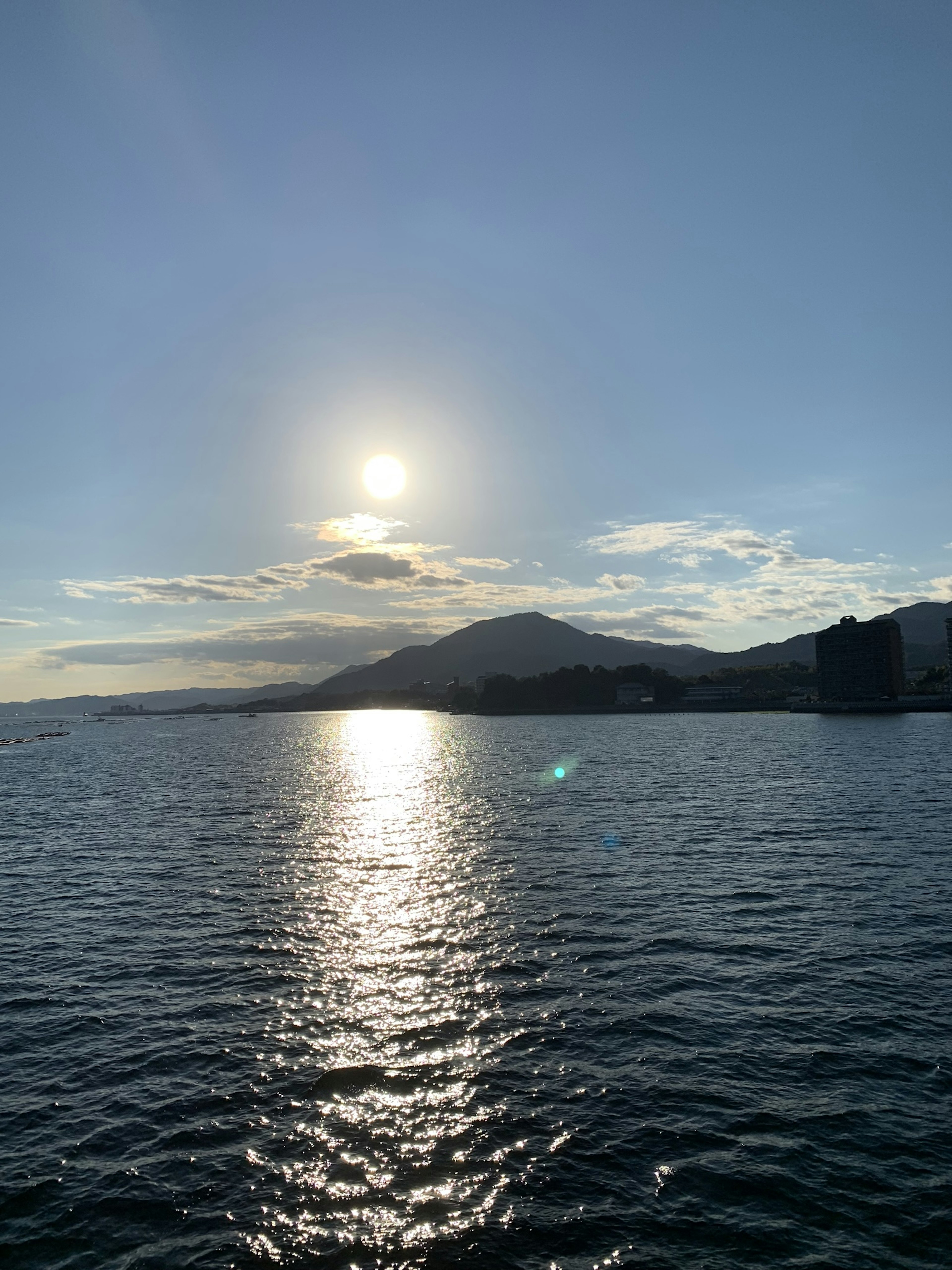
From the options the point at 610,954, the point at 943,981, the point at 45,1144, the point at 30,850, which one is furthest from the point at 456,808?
the point at 45,1144

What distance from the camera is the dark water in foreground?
17781 mm

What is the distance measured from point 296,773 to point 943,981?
121 m

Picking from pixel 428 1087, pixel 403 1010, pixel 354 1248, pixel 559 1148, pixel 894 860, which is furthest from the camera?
pixel 894 860

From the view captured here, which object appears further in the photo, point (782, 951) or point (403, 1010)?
point (782, 951)

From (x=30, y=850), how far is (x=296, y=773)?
240 feet

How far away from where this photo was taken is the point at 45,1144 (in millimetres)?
21328

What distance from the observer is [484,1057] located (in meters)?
25.7

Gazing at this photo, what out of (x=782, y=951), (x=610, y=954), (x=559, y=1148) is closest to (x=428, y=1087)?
(x=559, y=1148)

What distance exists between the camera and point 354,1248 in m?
17.0

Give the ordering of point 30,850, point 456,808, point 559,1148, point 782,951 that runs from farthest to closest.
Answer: point 456,808, point 30,850, point 782,951, point 559,1148

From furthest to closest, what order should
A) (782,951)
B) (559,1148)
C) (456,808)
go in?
1. (456,808)
2. (782,951)
3. (559,1148)

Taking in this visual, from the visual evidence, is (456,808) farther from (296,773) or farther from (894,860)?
(296,773)

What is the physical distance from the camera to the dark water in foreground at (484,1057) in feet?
58.3

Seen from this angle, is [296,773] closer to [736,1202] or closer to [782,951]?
[782,951]
